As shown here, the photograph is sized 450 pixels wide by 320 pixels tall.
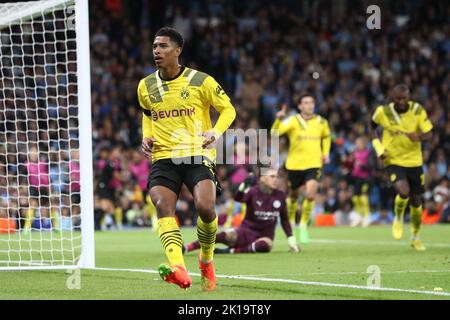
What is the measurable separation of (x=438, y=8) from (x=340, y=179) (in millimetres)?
9217

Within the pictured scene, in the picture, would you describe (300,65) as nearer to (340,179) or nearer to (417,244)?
(340,179)

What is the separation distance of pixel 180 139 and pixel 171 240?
0.94 m

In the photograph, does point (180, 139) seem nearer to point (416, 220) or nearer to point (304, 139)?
point (416, 220)

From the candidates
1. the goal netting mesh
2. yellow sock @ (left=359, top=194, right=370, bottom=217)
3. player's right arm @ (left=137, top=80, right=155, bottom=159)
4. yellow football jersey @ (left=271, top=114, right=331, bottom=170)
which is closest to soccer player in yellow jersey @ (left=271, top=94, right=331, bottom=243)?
yellow football jersey @ (left=271, top=114, right=331, bottom=170)

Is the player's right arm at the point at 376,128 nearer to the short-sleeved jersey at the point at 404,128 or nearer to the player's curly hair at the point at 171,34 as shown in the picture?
the short-sleeved jersey at the point at 404,128

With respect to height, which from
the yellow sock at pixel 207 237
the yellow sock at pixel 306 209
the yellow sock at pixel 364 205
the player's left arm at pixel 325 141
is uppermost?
the player's left arm at pixel 325 141

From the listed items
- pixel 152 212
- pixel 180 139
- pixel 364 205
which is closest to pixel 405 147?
pixel 180 139

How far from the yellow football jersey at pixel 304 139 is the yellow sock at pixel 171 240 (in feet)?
28.8

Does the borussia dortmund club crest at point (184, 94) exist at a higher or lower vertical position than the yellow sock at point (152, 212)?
higher

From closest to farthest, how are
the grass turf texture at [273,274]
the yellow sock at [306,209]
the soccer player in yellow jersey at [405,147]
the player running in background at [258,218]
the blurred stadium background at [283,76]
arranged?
the grass turf texture at [273,274]
the player running in background at [258,218]
the soccer player in yellow jersey at [405,147]
the yellow sock at [306,209]
the blurred stadium background at [283,76]

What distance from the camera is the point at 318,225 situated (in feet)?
82.9

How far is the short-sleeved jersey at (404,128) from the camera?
14656mm

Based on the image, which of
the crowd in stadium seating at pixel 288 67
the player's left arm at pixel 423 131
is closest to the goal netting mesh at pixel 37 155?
the crowd in stadium seating at pixel 288 67

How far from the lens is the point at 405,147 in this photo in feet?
48.5
